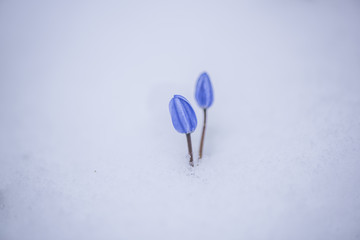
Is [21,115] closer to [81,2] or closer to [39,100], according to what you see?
[39,100]

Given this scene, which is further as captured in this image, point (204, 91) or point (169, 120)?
point (169, 120)

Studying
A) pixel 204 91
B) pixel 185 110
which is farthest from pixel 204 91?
pixel 185 110

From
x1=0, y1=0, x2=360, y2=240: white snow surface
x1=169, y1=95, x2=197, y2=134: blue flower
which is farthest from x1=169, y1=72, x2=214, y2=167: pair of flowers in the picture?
x1=0, y1=0, x2=360, y2=240: white snow surface

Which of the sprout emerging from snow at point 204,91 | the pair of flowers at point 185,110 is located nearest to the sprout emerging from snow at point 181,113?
the pair of flowers at point 185,110

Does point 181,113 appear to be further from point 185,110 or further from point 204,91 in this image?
point 204,91

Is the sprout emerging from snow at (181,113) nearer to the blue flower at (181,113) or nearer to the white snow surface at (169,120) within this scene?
the blue flower at (181,113)
